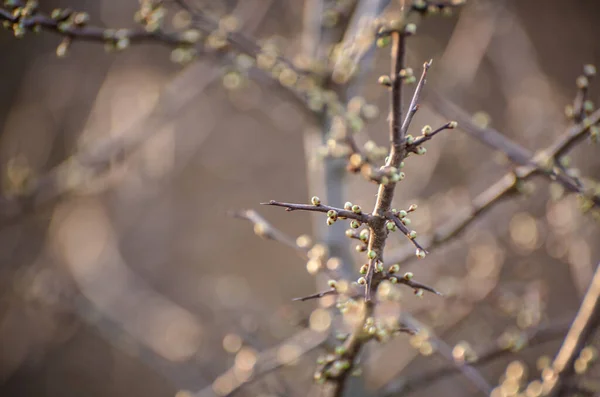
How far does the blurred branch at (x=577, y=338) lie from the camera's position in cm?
110

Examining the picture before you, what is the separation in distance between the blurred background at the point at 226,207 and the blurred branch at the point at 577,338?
0.30 metres

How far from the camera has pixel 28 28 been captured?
107cm

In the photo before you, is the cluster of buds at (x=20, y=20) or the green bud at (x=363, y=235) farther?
the cluster of buds at (x=20, y=20)

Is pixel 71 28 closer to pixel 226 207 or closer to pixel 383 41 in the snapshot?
pixel 383 41

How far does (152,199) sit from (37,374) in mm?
2162

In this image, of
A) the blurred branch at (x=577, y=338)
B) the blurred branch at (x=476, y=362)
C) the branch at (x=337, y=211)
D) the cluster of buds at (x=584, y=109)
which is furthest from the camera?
the blurred branch at (x=476, y=362)

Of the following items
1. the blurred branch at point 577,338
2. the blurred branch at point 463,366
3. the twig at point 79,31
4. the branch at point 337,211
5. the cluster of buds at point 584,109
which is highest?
the cluster of buds at point 584,109

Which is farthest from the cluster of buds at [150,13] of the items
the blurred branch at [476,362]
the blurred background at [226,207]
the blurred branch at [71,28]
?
the blurred branch at [476,362]

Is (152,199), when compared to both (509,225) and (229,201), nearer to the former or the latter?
(229,201)

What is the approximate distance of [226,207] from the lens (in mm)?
4555

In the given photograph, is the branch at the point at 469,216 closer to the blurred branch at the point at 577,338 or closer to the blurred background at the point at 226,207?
the blurred background at the point at 226,207

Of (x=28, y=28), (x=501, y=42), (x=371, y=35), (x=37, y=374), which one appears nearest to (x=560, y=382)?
(x=371, y=35)

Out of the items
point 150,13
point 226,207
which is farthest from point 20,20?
point 226,207

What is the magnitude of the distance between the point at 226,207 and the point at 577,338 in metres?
3.76
